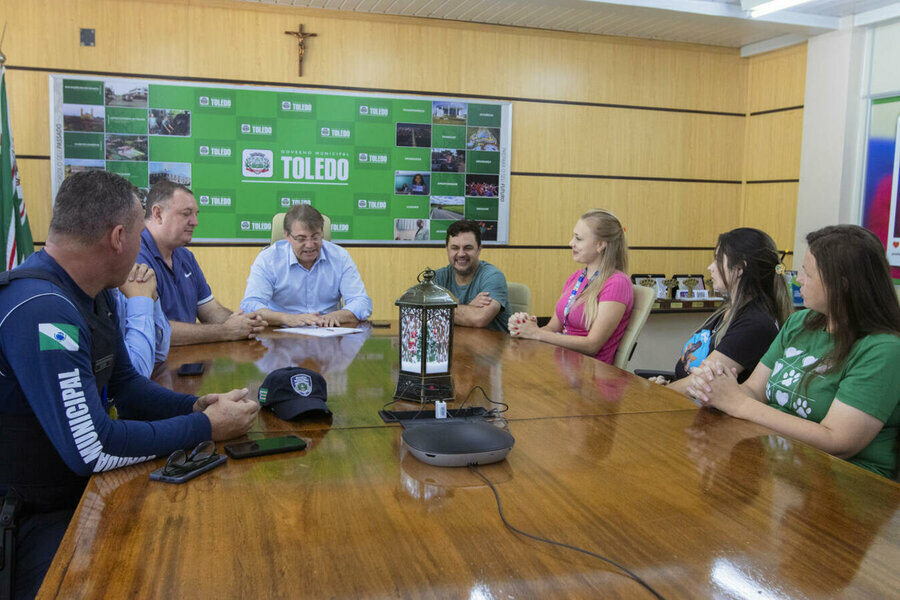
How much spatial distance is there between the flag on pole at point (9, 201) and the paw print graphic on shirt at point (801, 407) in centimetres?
410

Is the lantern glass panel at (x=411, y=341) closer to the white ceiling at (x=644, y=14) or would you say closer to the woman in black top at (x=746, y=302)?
the woman in black top at (x=746, y=302)

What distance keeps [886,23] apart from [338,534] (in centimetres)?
544

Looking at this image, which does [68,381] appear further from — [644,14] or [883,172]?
[883,172]

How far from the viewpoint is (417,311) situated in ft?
6.30

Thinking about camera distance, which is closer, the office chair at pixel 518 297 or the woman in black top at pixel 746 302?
the woman in black top at pixel 746 302

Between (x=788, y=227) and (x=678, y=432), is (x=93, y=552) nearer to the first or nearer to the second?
(x=678, y=432)

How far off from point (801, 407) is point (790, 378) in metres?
0.10

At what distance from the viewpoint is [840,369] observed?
1.80m

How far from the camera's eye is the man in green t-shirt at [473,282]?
3.59 metres

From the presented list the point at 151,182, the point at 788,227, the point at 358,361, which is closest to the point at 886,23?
the point at 788,227

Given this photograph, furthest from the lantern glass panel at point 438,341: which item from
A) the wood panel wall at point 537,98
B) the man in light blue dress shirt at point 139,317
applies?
the wood panel wall at point 537,98

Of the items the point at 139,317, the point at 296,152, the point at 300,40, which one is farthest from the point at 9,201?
the point at 139,317

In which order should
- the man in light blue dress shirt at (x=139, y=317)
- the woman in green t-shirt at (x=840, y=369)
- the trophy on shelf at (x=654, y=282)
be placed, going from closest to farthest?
the woman in green t-shirt at (x=840, y=369), the man in light blue dress shirt at (x=139, y=317), the trophy on shelf at (x=654, y=282)

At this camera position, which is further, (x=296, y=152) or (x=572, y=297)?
(x=296, y=152)
